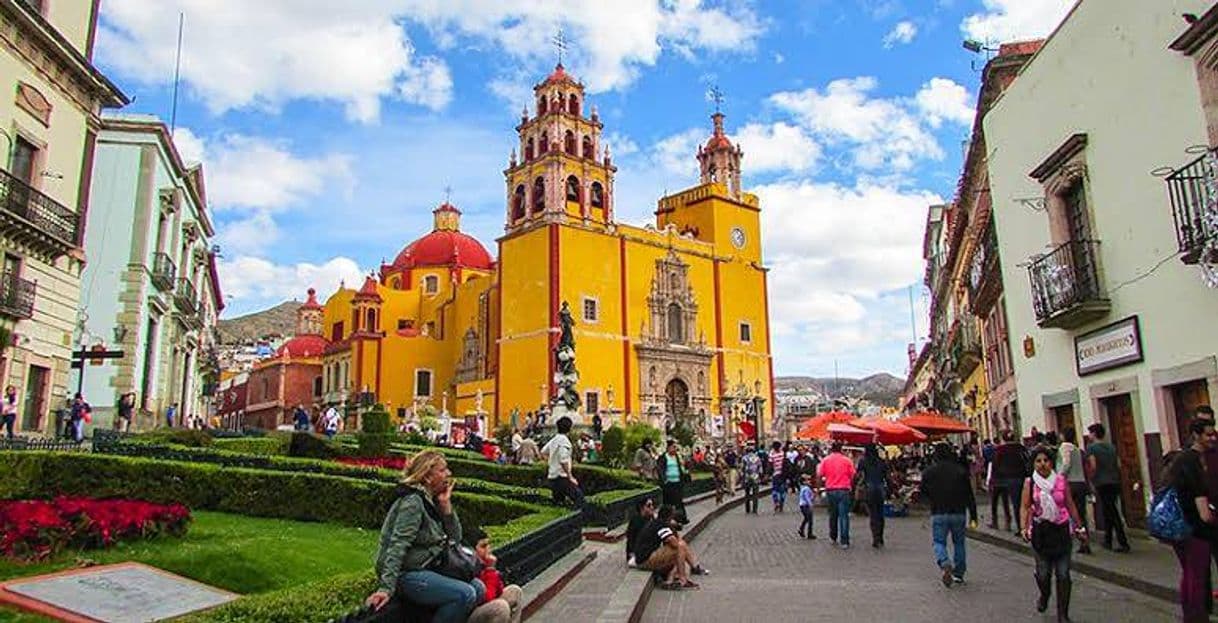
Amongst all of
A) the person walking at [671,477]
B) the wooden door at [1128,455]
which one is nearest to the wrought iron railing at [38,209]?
the person walking at [671,477]

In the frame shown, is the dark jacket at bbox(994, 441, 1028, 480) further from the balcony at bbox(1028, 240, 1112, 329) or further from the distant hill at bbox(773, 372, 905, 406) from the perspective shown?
the distant hill at bbox(773, 372, 905, 406)

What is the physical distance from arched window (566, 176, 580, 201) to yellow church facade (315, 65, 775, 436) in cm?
11

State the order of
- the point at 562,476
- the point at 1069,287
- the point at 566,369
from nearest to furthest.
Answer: the point at 562,476
the point at 1069,287
the point at 566,369

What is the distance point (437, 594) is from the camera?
4.47 metres

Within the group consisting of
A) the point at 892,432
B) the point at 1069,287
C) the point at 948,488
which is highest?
the point at 1069,287

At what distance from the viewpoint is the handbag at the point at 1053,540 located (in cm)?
697

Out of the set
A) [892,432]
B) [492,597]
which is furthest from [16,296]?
[892,432]

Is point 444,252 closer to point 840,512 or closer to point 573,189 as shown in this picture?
point 573,189

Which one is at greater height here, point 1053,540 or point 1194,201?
point 1194,201

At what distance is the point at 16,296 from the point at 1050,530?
58.1 feet

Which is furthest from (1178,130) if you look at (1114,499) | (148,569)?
(148,569)

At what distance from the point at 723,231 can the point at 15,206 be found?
4206 centimetres

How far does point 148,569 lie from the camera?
6.59m

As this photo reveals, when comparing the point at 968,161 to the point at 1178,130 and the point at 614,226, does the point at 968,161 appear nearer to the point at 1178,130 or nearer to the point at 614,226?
the point at 1178,130
